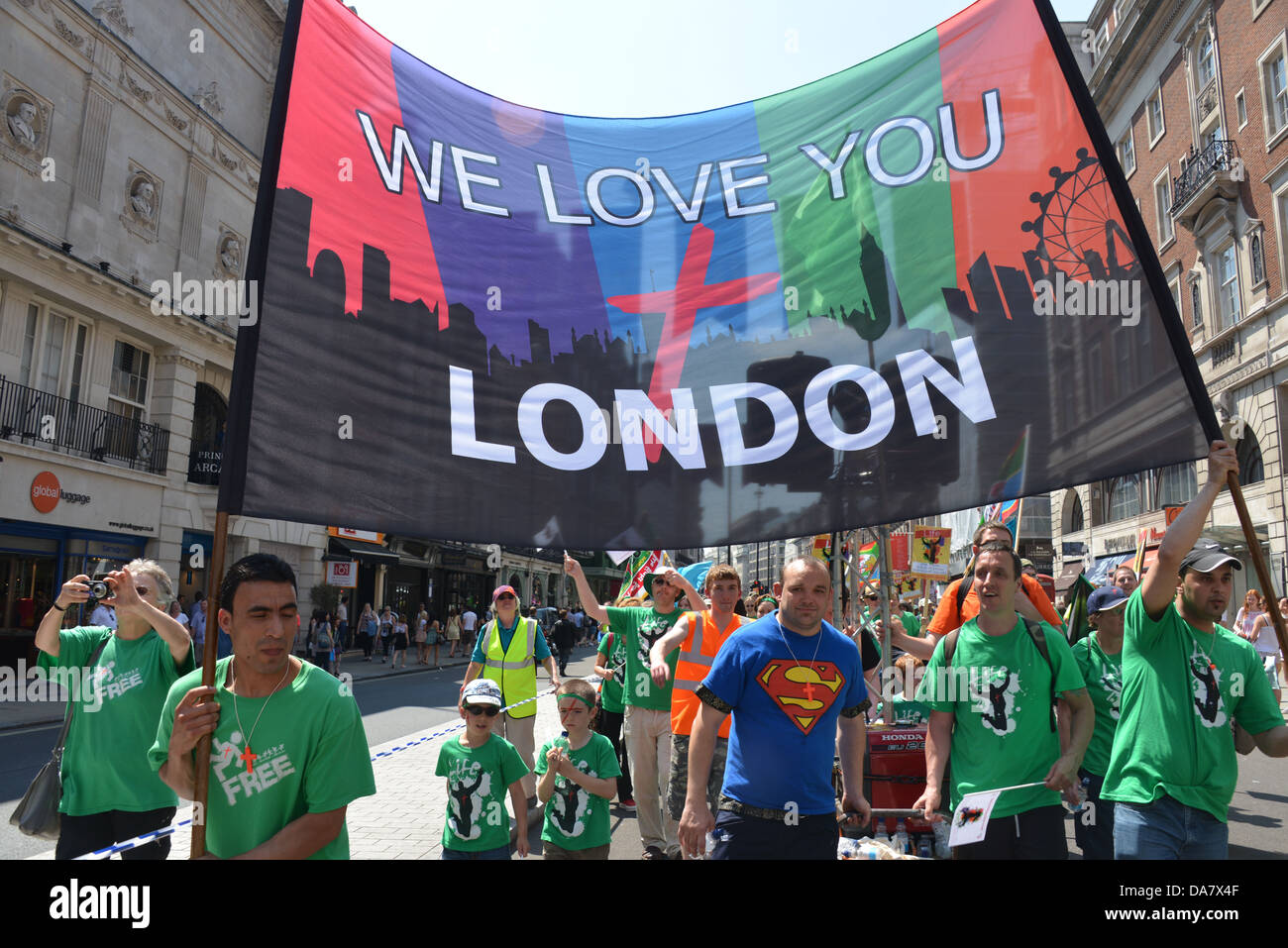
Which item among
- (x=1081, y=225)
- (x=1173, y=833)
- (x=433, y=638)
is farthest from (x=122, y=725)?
(x=433, y=638)

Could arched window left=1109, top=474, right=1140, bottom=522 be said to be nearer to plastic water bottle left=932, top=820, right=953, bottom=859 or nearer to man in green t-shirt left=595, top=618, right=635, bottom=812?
man in green t-shirt left=595, top=618, right=635, bottom=812

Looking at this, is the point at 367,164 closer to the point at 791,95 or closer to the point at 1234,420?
the point at 791,95

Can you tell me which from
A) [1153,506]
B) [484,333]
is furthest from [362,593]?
[484,333]

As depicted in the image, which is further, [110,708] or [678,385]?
[110,708]

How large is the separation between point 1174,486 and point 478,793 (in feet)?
105

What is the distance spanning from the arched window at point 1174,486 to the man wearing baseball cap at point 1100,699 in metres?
27.6

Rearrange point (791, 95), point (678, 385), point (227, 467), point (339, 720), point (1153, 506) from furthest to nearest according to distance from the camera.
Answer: point (1153, 506) → point (791, 95) → point (678, 385) → point (227, 467) → point (339, 720)

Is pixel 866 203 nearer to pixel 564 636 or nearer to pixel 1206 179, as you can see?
pixel 564 636

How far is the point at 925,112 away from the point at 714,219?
104 cm

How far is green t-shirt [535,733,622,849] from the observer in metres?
5.02

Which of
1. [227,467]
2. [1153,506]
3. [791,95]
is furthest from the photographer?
[1153,506]

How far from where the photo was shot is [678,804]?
5.88 meters

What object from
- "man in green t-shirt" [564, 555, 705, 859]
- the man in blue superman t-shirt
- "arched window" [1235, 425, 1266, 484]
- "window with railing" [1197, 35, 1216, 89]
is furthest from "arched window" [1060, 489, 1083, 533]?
the man in blue superman t-shirt

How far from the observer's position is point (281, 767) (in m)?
2.60
